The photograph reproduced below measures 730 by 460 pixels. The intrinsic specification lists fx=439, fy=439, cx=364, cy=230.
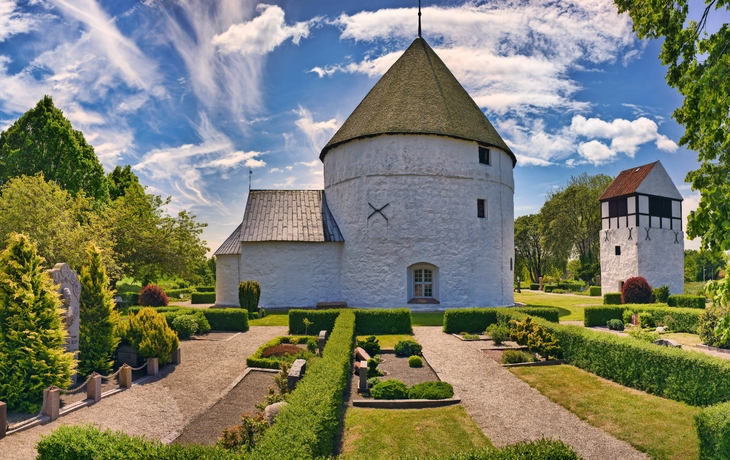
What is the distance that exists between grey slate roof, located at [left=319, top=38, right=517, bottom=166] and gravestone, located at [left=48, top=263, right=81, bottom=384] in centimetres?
1635

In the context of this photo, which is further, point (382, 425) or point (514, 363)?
point (514, 363)

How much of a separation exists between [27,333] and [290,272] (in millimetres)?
16190

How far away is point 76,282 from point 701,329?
21098mm

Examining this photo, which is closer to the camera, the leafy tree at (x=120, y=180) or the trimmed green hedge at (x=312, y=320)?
the trimmed green hedge at (x=312, y=320)

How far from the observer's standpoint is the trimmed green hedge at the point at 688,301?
24.0m

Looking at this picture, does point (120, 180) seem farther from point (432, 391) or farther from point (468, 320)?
point (432, 391)

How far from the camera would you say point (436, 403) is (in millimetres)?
9781

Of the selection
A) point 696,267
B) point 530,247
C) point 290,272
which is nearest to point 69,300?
point 290,272

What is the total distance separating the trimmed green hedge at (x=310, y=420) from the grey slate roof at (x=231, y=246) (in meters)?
17.9

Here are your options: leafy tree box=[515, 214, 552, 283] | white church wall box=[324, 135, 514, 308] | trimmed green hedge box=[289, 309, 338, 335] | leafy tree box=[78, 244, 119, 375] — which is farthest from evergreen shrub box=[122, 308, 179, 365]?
leafy tree box=[515, 214, 552, 283]

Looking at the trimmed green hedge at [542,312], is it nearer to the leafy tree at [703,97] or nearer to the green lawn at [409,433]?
the green lawn at [409,433]

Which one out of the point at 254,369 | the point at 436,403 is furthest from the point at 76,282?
the point at 436,403

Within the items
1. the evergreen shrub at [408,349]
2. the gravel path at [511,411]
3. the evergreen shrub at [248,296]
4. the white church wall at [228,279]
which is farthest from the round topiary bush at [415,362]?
the white church wall at [228,279]

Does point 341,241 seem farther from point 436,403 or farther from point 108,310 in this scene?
point 436,403
